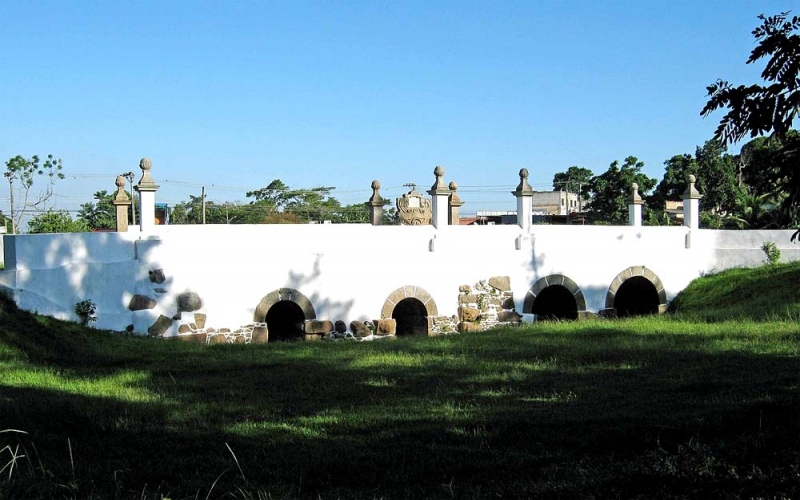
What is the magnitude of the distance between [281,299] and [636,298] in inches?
347

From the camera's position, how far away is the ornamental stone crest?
78.4 ft

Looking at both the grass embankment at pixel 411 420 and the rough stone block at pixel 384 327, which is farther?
the rough stone block at pixel 384 327

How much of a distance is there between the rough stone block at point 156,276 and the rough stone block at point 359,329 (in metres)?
3.55

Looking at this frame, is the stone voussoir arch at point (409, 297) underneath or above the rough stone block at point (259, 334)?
above

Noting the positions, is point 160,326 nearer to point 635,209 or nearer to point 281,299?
point 281,299

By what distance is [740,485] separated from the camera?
4.31m

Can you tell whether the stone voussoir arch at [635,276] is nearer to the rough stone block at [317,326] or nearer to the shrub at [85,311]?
the rough stone block at [317,326]

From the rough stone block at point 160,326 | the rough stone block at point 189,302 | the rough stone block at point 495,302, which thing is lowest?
the rough stone block at point 160,326

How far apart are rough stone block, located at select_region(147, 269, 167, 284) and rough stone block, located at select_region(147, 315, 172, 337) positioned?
1.96 ft

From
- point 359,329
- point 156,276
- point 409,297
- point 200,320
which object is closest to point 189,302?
point 200,320

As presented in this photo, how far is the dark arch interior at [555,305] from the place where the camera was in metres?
18.0

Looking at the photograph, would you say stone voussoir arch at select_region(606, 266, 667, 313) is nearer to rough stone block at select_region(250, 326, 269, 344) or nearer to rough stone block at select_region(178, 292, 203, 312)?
rough stone block at select_region(250, 326, 269, 344)

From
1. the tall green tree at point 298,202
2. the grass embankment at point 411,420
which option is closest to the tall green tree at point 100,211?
the tall green tree at point 298,202

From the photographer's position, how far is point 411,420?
6.54 meters
